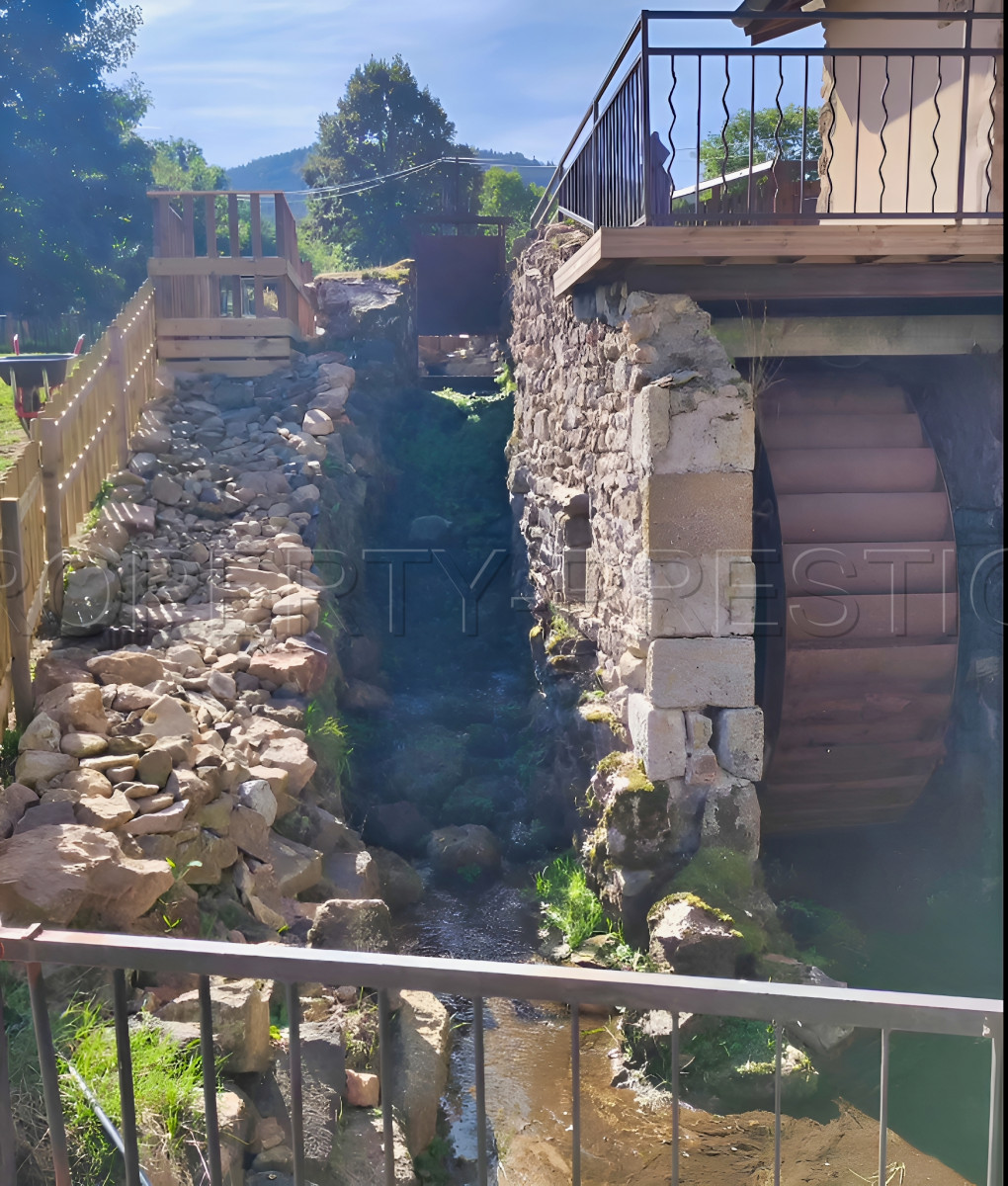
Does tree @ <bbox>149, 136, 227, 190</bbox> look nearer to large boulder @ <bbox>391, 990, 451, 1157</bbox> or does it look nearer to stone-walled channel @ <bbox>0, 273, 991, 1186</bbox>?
stone-walled channel @ <bbox>0, 273, 991, 1186</bbox>

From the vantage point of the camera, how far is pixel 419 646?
8891 millimetres

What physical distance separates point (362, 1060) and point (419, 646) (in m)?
5.31

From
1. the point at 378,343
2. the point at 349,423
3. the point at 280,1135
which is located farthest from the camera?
the point at 378,343

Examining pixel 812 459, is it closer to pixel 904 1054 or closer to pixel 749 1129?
pixel 904 1054

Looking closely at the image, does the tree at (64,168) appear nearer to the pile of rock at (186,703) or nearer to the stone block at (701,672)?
the pile of rock at (186,703)

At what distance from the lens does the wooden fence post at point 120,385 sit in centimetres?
782

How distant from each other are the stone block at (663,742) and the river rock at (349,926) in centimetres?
159

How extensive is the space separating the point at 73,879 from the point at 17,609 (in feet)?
6.01

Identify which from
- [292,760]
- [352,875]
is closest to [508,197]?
[292,760]

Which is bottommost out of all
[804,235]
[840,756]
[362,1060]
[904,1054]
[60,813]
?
[904,1054]

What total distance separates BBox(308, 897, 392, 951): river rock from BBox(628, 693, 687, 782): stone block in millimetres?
1593

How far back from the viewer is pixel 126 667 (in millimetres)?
5145

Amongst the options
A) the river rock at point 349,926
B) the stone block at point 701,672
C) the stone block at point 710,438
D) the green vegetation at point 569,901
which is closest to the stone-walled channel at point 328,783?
the river rock at point 349,926

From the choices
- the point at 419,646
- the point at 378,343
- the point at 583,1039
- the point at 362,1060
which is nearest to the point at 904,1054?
the point at 583,1039
